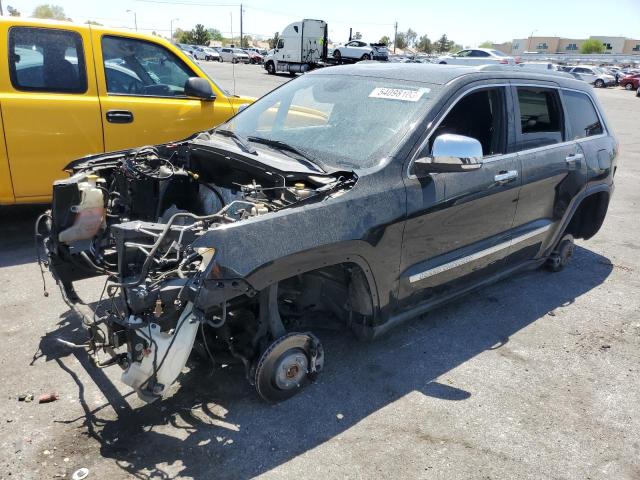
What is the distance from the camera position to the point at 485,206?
3779 millimetres

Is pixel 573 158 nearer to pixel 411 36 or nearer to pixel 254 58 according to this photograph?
pixel 254 58

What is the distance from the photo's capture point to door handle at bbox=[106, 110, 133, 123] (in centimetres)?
520

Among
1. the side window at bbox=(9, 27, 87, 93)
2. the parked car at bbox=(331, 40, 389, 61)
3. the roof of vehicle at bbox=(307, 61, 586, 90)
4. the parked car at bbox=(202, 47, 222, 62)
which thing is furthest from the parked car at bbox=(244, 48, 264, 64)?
the roof of vehicle at bbox=(307, 61, 586, 90)

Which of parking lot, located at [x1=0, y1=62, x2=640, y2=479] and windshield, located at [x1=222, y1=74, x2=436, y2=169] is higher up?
windshield, located at [x1=222, y1=74, x2=436, y2=169]

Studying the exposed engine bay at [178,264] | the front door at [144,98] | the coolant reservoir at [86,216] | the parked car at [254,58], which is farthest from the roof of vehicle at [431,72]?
the parked car at [254,58]

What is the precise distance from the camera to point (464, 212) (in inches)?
143

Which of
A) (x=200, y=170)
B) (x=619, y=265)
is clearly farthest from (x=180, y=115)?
(x=619, y=265)

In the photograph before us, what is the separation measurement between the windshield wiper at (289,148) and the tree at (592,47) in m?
112

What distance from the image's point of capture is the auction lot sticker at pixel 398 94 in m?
3.57

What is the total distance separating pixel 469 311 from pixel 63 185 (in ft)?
10.3

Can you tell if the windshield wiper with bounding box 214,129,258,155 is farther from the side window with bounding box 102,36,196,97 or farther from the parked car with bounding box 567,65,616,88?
the parked car with bounding box 567,65,616,88

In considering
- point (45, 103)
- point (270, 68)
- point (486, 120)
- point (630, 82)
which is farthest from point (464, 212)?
point (630, 82)

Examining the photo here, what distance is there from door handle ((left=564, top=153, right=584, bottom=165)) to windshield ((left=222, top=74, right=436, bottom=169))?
65.0 inches

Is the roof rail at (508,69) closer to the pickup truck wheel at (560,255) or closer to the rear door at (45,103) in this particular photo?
the pickup truck wheel at (560,255)
